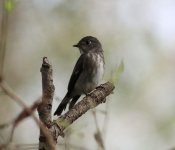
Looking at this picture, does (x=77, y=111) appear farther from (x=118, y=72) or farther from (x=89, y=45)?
(x=89, y=45)

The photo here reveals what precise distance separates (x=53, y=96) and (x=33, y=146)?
0.89m

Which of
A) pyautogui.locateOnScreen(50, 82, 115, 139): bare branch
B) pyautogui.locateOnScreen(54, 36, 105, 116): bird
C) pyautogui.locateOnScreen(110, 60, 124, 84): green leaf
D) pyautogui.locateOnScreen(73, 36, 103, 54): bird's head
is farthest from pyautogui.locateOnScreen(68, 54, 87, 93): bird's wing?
pyautogui.locateOnScreen(110, 60, 124, 84): green leaf

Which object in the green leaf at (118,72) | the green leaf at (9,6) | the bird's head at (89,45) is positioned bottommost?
the green leaf at (9,6)

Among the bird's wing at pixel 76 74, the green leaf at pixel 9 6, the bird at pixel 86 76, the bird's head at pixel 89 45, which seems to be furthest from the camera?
the bird's head at pixel 89 45

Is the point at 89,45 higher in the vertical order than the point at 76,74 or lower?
higher

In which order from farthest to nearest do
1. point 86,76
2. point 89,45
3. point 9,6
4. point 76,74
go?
point 89,45 < point 76,74 < point 86,76 < point 9,6

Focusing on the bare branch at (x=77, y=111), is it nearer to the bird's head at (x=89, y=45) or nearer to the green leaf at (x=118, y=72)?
the green leaf at (x=118, y=72)

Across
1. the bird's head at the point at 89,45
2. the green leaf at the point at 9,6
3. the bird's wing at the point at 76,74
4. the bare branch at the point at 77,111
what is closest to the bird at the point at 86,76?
the bird's wing at the point at 76,74

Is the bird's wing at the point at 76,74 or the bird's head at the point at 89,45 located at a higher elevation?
the bird's head at the point at 89,45

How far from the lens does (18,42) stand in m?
12.8

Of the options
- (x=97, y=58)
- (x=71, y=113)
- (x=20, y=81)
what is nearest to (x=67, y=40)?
(x=20, y=81)

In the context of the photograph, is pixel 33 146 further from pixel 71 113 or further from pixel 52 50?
pixel 52 50

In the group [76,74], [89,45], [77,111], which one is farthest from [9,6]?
[89,45]

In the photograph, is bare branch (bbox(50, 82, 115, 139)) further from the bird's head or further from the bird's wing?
the bird's head
